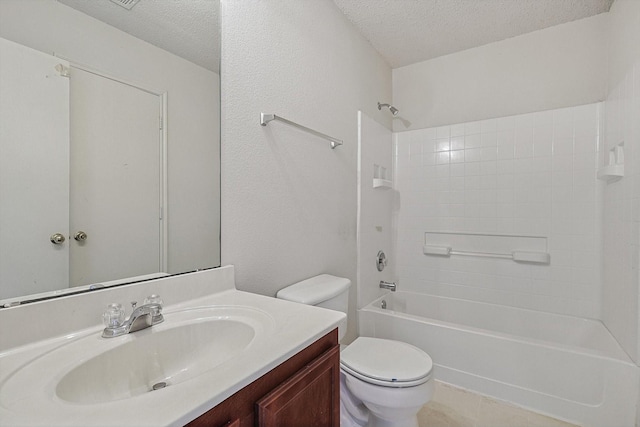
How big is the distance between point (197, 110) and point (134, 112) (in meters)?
0.23

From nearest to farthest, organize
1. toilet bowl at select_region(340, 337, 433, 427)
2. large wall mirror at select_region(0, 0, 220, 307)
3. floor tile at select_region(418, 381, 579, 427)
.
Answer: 1. large wall mirror at select_region(0, 0, 220, 307)
2. toilet bowl at select_region(340, 337, 433, 427)
3. floor tile at select_region(418, 381, 579, 427)

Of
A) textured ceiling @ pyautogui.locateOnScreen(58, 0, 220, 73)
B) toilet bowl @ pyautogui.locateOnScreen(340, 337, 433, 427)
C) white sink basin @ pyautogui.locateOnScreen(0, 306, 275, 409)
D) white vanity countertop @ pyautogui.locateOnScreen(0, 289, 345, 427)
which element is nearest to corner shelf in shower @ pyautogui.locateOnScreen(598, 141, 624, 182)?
toilet bowl @ pyautogui.locateOnScreen(340, 337, 433, 427)

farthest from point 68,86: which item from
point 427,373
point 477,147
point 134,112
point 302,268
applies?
point 477,147

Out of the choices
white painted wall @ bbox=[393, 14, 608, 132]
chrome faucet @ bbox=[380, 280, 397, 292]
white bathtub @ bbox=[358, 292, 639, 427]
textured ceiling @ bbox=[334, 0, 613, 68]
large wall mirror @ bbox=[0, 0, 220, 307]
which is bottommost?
white bathtub @ bbox=[358, 292, 639, 427]

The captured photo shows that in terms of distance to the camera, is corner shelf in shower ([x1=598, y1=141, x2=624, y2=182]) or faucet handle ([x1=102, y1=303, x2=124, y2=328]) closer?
faucet handle ([x1=102, y1=303, x2=124, y2=328])

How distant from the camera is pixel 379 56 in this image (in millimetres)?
2426

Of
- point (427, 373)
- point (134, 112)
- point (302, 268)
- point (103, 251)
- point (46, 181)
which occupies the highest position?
point (134, 112)

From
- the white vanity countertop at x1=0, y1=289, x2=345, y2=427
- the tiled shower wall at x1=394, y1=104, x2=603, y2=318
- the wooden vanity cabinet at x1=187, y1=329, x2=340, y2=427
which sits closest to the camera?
the white vanity countertop at x1=0, y1=289, x2=345, y2=427

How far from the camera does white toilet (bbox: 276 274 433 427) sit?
1.18 meters

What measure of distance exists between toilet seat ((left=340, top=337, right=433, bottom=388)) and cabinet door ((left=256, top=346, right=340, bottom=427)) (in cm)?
39

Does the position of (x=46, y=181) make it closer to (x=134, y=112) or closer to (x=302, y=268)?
(x=134, y=112)

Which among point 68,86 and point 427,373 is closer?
point 68,86

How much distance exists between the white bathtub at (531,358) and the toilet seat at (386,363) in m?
0.53

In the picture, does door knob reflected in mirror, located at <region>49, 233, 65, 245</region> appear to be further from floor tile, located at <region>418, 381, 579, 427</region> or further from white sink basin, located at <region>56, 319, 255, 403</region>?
floor tile, located at <region>418, 381, 579, 427</region>
